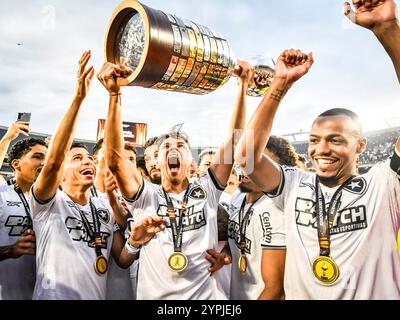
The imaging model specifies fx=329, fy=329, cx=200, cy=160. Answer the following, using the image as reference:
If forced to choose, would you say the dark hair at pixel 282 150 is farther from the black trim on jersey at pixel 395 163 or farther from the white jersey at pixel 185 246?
the black trim on jersey at pixel 395 163

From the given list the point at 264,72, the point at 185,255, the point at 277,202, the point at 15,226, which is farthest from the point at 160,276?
the point at 264,72

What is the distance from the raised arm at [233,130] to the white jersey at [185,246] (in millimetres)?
60

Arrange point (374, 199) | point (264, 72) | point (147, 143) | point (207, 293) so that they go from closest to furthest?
Result: point (374, 199)
point (207, 293)
point (264, 72)
point (147, 143)

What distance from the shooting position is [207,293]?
4.95 feet

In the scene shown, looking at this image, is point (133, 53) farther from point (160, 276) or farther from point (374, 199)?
point (374, 199)

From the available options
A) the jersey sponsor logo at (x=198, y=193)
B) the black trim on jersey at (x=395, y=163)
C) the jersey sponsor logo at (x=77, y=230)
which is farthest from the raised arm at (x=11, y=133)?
the black trim on jersey at (x=395, y=163)

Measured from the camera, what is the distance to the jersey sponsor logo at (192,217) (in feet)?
5.24

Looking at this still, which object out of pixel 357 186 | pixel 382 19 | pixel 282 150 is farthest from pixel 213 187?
pixel 382 19

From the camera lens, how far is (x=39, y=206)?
1560mm

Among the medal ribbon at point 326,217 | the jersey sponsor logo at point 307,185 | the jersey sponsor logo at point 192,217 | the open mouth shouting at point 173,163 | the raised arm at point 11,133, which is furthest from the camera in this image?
the raised arm at point 11,133

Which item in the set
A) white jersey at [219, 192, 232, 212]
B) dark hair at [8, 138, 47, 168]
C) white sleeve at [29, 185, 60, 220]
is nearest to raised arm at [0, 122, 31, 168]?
dark hair at [8, 138, 47, 168]

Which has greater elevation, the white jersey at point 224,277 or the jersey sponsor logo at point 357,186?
the jersey sponsor logo at point 357,186
